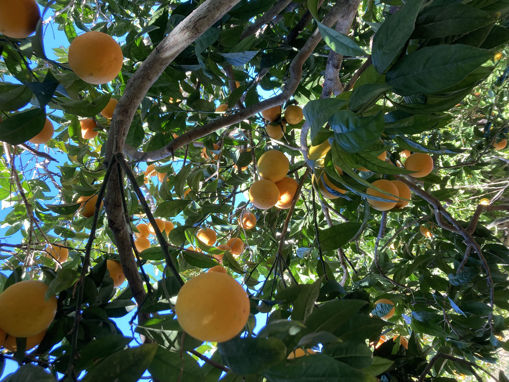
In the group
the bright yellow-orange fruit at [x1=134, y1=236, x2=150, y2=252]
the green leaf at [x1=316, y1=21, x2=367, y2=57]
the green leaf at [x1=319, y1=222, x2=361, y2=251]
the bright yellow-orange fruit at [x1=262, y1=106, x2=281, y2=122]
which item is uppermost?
the bright yellow-orange fruit at [x1=262, y1=106, x2=281, y2=122]

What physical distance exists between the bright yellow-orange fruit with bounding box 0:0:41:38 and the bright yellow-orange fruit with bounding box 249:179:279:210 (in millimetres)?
844

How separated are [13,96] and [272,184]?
0.87 m

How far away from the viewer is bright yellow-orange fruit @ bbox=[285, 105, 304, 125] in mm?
1704

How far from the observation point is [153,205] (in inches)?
108

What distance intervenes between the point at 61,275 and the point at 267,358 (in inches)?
18.5

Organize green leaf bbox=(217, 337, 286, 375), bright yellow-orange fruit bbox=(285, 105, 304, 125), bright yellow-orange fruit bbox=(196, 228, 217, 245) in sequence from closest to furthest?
green leaf bbox=(217, 337, 286, 375) < bright yellow-orange fruit bbox=(285, 105, 304, 125) < bright yellow-orange fruit bbox=(196, 228, 217, 245)

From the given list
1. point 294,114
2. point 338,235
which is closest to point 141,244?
point 294,114

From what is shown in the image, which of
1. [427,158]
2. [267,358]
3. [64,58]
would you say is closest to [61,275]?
[267,358]

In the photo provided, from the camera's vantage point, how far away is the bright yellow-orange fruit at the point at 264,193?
135 centimetres

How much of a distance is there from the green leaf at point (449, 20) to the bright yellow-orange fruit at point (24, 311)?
89 cm

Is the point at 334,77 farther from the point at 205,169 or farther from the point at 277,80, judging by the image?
the point at 205,169

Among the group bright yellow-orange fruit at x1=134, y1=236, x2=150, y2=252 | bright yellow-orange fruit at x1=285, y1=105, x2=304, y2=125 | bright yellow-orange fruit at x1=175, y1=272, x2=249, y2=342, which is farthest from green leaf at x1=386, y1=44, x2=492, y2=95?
bright yellow-orange fruit at x1=134, y1=236, x2=150, y2=252

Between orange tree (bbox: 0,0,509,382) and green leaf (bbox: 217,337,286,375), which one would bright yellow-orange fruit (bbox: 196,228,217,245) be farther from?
green leaf (bbox: 217,337,286,375)

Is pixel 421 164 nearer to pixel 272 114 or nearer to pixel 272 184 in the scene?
pixel 272 184
